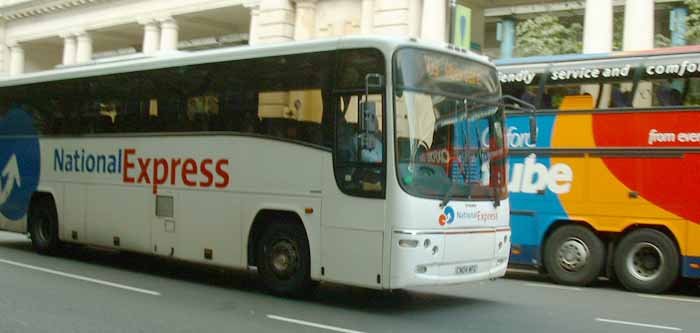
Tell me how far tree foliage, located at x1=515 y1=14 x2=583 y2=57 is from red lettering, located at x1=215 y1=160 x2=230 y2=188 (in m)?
15.8

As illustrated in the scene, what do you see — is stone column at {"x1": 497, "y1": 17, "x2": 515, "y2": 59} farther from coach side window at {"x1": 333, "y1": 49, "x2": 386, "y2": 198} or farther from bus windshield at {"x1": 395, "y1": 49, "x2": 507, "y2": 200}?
coach side window at {"x1": 333, "y1": 49, "x2": 386, "y2": 198}

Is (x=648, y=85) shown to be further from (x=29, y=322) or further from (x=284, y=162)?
(x=29, y=322)

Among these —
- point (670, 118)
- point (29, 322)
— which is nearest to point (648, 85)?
point (670, 118)

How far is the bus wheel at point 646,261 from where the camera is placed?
44.0 ft

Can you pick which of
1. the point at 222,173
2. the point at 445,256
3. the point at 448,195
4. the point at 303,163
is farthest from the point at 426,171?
the point at 222,173

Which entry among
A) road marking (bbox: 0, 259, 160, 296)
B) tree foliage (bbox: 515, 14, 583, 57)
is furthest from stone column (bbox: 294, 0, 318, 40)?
road marking (bbox: 0, 259, 160, 296)

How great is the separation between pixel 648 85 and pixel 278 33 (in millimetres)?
20887

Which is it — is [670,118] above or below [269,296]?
above

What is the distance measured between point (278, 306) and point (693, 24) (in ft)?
55.5

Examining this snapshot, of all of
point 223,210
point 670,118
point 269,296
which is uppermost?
point 670,118

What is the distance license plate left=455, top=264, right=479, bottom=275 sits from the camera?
10297mm

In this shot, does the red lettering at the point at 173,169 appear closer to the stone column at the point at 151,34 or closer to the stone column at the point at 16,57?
the stone column at the point at 151,34

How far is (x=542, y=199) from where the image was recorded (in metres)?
14.9

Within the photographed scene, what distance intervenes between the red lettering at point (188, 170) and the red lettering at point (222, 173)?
0.55m
